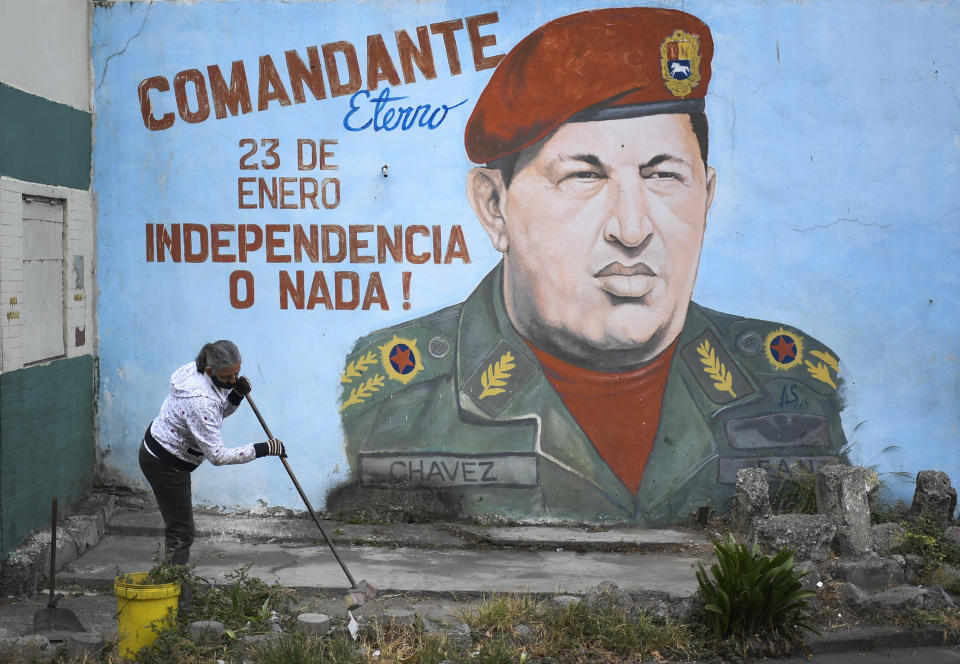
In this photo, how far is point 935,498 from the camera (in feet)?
26.9

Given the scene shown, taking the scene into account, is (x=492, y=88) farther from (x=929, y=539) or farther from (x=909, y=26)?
(x=929, y=539)

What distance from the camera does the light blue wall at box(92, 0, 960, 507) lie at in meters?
8.35

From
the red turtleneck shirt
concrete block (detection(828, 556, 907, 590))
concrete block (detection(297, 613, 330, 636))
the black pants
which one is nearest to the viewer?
concrete block (detection(297, 613, 330, 636))

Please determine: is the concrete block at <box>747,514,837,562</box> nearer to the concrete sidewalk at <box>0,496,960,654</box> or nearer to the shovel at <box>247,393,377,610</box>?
the concrete sidewalk at <box>0,496,960,654</box>

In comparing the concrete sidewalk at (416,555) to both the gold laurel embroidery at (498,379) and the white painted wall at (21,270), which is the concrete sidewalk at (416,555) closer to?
the gold laurel embroidery at (498,379)

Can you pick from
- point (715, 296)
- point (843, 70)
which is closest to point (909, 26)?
point (843, 70)

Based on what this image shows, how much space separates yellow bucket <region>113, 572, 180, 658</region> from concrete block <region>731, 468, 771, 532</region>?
4675 mm

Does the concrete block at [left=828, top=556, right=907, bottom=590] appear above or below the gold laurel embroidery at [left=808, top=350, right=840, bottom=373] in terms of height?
below

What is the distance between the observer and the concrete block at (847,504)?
24.2ft

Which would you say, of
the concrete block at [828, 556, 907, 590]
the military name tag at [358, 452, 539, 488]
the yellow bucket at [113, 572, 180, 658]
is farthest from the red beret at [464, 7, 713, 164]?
the yellow bucket at [113, 572, 180, 658]

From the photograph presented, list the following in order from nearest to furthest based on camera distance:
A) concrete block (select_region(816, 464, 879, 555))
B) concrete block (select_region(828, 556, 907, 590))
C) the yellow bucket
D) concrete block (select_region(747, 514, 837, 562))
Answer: the yellow bucket < concrete block (select_region(828, 556, 907, 590)) < concrete block (select_region(747, 514, 837, 562)) < concrete block (select_region(816, 464, 879, 555))

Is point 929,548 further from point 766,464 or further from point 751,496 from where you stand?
point 766,464

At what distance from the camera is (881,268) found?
8.50 meters
